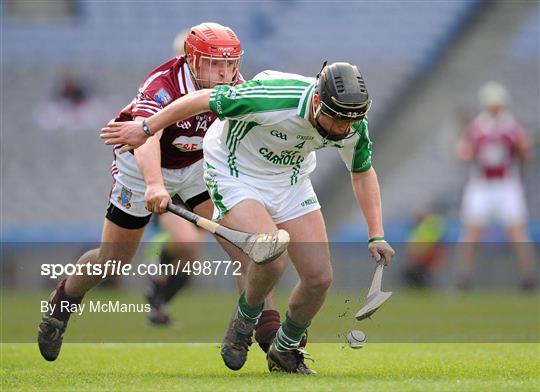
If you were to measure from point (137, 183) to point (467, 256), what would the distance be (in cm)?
769

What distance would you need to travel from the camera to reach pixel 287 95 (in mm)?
5793

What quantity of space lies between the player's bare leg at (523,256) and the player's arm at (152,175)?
8508 mm

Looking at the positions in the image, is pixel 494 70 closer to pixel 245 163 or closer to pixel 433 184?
pixel 433 184

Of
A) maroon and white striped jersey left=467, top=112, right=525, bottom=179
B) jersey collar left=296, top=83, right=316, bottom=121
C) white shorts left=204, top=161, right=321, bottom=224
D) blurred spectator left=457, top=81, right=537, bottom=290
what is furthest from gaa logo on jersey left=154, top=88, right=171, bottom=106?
maroon and white striped jersey left=467, top=112, right=525, bottom=179

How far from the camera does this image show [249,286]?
6.07 m

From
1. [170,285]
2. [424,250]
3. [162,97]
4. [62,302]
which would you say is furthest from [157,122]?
[424,250]

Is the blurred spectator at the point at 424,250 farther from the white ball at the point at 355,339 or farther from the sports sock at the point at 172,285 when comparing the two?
the white ball at the point at 355,339

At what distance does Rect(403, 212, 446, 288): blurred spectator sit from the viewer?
15.1m

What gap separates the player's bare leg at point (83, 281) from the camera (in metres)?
7.06

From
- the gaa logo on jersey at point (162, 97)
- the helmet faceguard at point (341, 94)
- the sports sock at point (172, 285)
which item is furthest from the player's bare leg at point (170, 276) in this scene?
the helmet faceguard at point (341, 94)

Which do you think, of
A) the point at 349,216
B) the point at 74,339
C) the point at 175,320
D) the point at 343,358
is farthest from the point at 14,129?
the point at 343,358

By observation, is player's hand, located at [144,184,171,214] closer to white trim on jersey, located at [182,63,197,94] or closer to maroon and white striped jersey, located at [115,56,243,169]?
maroon and white striped jersey, located at [115,56,243,169]

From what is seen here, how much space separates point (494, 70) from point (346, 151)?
12.8 metres

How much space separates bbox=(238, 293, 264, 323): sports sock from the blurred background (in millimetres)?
10620
